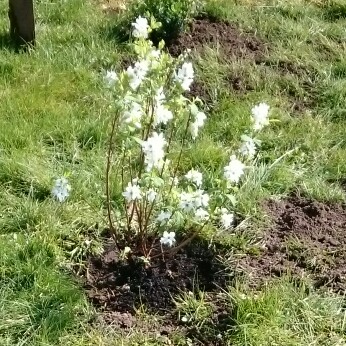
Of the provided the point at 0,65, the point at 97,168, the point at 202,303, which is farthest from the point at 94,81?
the point at 202,303

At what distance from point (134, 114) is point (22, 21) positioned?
2470 mm

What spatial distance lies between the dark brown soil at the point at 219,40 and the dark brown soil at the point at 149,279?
218 cm

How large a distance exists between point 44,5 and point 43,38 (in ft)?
1.95

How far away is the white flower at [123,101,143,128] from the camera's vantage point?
9.70ft

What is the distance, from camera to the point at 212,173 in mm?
4148

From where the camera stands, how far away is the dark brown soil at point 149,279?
3383mm

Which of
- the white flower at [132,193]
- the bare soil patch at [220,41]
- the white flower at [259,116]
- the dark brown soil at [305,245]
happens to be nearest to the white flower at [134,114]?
the white flower at [132,193]

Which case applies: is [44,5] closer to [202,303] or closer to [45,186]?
[45,186]

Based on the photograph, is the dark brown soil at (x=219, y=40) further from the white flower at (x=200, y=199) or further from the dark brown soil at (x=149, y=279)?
the white flower at (x=200, y=199)

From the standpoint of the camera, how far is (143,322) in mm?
3299

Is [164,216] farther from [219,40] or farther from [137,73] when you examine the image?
[219,40]

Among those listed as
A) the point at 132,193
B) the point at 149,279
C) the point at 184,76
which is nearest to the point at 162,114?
the point at 184,76

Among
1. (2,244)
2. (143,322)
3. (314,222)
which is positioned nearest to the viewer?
(143,322)

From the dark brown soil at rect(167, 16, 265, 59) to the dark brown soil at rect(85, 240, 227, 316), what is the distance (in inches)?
85.9
